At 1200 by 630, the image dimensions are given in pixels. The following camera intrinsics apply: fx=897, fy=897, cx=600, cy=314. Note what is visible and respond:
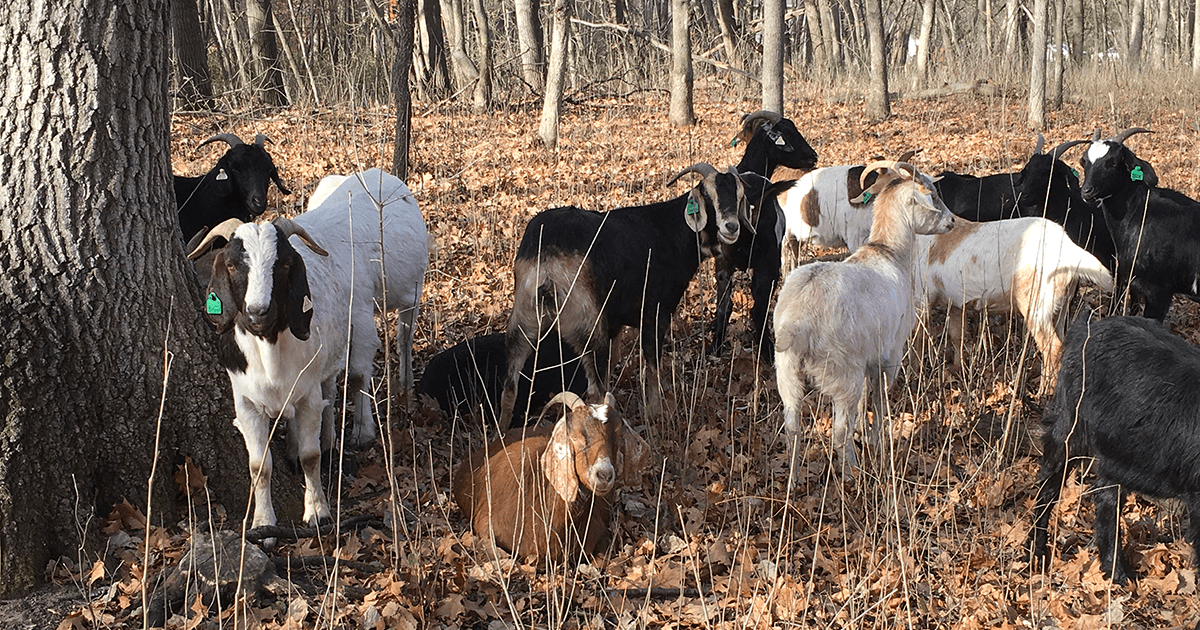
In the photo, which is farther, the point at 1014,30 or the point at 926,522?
the point at 1014,30

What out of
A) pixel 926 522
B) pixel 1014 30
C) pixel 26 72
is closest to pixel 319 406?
pixel 26 72

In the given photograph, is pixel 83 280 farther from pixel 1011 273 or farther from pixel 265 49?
pixel 265 49

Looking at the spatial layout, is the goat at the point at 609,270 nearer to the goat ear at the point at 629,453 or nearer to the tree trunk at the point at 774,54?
the goat ear at the point at 629,453

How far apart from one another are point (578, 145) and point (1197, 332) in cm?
853

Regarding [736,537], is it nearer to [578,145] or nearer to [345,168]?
[345,168]

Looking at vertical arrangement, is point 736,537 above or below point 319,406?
below

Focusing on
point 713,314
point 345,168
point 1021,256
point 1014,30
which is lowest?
point 713,314

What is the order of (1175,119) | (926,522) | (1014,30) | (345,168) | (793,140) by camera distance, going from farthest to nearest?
(1014,30)
(1175,119)
(345,168)
(793,140)
(926,522)

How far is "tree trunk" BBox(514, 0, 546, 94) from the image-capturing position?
56.0ft

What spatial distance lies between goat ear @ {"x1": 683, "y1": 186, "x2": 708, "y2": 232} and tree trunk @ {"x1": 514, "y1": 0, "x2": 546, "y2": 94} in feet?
37.4

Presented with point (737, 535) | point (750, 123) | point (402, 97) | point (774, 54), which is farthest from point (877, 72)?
point (737, 535)

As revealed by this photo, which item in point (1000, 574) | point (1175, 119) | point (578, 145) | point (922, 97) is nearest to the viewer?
Result: point (1000, 574)

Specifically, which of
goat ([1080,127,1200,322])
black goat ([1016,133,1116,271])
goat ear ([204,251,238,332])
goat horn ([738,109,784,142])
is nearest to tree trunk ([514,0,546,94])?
goat horn ([738,109,784,142])

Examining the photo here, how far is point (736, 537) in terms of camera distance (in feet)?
14.7
